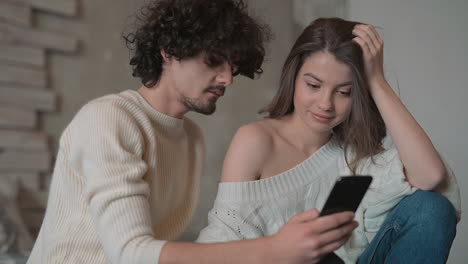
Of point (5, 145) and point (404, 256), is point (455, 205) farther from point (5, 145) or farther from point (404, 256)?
point (5, 145)

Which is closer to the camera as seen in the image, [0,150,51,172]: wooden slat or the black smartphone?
the black smartphone

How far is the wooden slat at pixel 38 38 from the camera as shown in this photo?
2168 mm

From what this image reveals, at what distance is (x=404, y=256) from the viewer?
1255 mm

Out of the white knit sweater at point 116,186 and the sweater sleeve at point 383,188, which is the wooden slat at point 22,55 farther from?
the sweater sleeve at point 383,188

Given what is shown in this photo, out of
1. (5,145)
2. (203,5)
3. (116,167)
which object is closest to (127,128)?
(116,167)

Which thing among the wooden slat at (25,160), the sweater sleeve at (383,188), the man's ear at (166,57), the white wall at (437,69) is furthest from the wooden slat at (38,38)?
the white wall at (437,69)

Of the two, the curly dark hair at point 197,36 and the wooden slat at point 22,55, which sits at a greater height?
the curly dark hair at point 197,36

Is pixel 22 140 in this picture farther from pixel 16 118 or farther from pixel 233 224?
pixel 233 224

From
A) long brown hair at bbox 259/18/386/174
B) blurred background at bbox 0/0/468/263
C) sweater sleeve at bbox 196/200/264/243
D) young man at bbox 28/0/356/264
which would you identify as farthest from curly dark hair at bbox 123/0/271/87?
blurred background at bbox 0/0/468/263

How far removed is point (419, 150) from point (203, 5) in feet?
2.18

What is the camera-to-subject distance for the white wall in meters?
2.55

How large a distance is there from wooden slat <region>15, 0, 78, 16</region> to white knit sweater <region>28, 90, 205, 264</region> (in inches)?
47.4

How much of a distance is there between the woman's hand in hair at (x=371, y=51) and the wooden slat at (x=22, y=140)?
145 cm

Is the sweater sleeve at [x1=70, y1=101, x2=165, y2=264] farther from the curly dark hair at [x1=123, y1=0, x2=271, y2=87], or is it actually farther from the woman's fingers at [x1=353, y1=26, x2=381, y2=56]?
the woman's fingers at [x1=353, y1=26, x2=381, y2=56]
